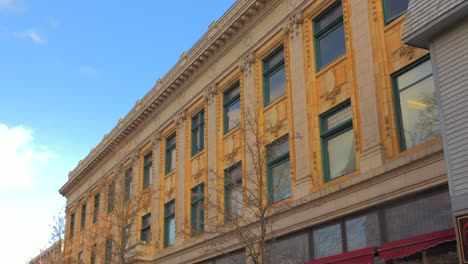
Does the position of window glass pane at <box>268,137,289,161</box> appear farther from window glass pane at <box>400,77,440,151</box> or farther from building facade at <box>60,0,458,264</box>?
window glass pane at <box>400,77,440,151</box>

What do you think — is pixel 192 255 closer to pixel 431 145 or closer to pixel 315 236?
pixel 315 236

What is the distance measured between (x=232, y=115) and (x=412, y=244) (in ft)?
44.9

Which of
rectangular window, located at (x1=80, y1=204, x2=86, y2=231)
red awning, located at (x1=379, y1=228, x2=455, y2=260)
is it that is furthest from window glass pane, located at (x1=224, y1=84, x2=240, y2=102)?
rectangular window, located at (x1=80, y1=204, x2=86, y2=231)

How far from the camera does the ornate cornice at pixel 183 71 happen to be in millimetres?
26384

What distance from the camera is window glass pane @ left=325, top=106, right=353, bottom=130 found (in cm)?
1967

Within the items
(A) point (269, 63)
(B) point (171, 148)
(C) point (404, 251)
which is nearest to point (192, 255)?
(B) point (171, 148)

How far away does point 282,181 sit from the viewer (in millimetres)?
22297

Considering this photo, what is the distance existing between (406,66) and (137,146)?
2282 cm

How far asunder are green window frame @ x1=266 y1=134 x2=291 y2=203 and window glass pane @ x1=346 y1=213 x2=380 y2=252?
4050mm

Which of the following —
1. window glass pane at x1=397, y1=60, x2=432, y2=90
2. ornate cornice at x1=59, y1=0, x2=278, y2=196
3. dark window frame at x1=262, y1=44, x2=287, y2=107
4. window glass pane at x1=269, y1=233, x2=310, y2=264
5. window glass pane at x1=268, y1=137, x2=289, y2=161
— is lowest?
window glass pane at x1=269, y1=233, x2=310, y2=264

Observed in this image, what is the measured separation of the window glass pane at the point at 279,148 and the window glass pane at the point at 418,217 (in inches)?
247

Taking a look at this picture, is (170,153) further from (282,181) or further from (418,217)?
(418,217)

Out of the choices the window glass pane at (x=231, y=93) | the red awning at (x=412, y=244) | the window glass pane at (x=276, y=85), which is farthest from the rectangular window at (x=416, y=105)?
the window glass pane at (x=231, y=93)

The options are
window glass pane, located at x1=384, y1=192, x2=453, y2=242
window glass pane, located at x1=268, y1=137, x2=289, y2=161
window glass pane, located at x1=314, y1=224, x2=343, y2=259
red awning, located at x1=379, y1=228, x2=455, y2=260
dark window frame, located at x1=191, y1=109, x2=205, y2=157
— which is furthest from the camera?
dark window frame, located at x1=191, y1=109, x2=205, y2=157
